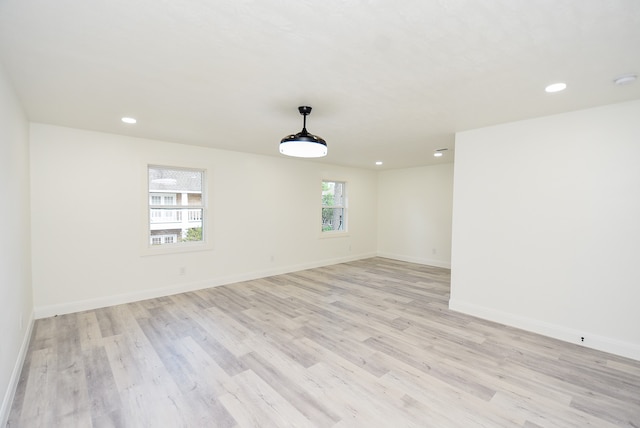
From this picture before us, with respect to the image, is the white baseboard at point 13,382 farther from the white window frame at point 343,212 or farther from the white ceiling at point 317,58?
the white window frame at point 343,212

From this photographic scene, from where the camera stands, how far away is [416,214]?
727 cm

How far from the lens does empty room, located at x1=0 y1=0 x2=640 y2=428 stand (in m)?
1.74

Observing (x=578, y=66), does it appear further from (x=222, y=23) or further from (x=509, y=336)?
(x=509, y=336)

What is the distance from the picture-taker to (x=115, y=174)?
4086 mm

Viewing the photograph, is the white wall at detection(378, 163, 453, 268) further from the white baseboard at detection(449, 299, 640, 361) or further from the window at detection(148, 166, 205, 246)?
the window at detection(148, 166, 205, 246)

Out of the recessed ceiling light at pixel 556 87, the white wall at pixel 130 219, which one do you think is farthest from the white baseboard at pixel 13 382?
the recessed ceiling light at pixel 556 87

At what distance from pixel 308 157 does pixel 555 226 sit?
2.81 metres

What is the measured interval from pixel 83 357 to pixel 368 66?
139 inches

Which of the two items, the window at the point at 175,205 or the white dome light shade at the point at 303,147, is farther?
the window at the point at 175,205

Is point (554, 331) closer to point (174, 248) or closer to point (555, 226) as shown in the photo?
point (555, 226)

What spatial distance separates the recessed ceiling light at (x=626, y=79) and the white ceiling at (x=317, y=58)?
0.20 feet

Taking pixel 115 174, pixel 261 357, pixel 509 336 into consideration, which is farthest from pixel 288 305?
pixel 115 174

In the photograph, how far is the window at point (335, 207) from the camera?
23.5 ft

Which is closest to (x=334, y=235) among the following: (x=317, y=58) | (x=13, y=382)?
(x=317, y=58)
